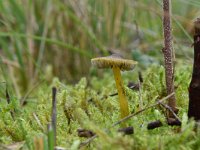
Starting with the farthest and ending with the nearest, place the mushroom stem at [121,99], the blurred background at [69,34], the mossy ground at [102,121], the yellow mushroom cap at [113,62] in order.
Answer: the blurred background at [69,34] → the mushroom stem at [121,99] → the yellow mushroom cap at [113,62] → the mossy ground at [102,121]

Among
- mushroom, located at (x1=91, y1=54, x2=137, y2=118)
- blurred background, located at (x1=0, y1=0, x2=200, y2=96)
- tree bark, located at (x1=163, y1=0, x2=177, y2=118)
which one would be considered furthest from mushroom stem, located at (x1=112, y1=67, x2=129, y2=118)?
blurred background, located at (x1=0, y1=0, x2=200, y2=96)

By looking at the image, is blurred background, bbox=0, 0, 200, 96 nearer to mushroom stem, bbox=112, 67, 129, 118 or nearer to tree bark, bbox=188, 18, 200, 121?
mushroom stem, bbox=112, 67, 129, 118

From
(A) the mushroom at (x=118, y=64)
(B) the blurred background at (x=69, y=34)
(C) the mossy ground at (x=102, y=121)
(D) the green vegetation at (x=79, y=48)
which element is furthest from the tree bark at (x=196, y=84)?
(B) the blurred background at (x=69, y=34)

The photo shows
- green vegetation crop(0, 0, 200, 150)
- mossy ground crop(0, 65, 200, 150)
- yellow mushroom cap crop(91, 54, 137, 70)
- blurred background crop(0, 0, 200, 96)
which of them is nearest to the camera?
mossy ground crop(0, 65, 200, 150)

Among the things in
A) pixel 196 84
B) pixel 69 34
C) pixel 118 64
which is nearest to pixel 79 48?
pixel 69 34

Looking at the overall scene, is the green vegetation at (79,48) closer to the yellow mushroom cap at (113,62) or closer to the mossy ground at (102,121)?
the mossy ground at (102,121)

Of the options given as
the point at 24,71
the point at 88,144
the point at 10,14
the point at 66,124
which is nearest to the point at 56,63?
the point at 24,71

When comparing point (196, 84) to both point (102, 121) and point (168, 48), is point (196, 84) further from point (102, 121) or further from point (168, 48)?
point (102, 121)
